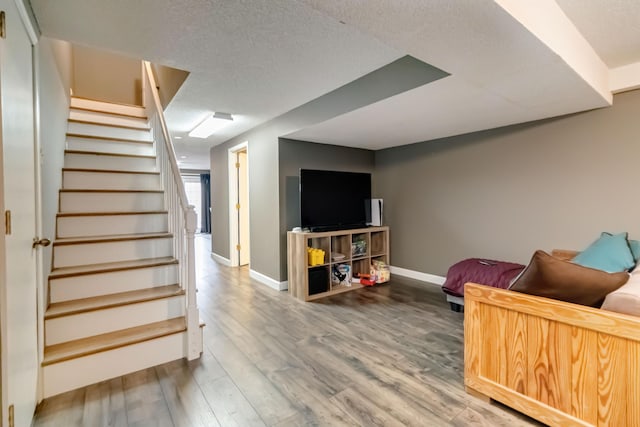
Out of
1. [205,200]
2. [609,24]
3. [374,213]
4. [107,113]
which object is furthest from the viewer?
[205,200]

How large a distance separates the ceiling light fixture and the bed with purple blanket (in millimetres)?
3168

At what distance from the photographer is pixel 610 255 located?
7.72 ft

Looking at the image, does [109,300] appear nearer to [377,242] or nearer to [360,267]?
[360,267]

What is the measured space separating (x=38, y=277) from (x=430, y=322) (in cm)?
302

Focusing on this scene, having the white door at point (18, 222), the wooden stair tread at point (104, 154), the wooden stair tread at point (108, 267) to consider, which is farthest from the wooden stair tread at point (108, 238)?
the wooden stair tread at point (104, 154)

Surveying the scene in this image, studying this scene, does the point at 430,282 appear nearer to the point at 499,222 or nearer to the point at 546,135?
the point at 499,222

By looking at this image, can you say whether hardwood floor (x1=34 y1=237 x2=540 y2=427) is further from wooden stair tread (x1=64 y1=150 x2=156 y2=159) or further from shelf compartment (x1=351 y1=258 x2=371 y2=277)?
wooden stair tread (x1=64 y1=150 x2=156 y2=159)

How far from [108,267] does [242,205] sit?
121 inches

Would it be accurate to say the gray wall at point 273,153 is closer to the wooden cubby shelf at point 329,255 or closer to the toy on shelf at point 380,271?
the wooden cubby shelf at point 329,255

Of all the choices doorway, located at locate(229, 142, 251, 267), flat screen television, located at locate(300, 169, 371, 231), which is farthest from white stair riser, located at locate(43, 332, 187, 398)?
doorway, located at locate(229, 142, 251, 267)

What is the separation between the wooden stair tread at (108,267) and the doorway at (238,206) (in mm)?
2566

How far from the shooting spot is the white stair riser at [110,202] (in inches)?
108

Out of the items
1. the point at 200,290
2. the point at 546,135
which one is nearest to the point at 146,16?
the point at 200,290

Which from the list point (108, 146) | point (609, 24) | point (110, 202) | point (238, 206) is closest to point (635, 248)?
point (609, 24)
